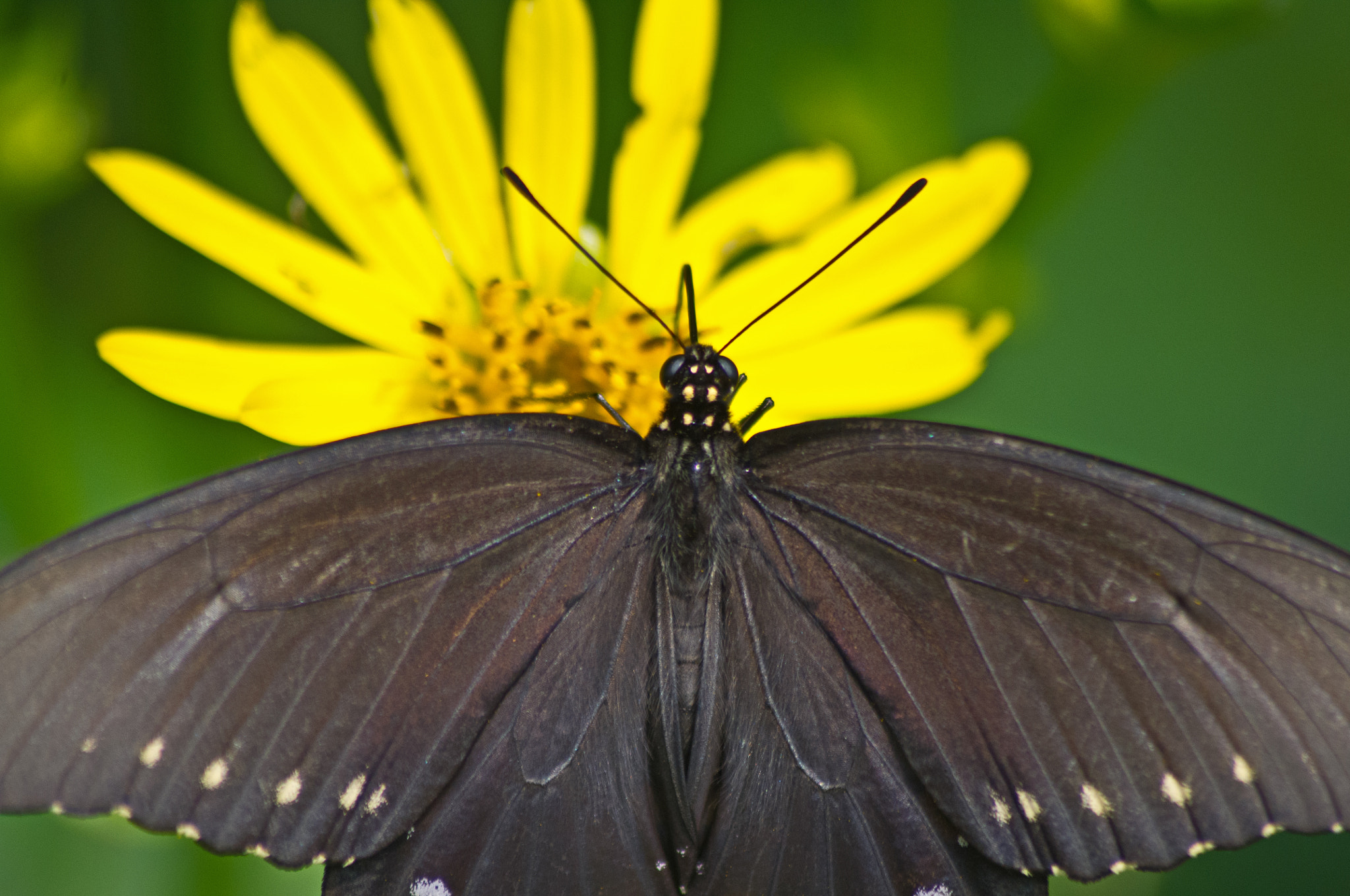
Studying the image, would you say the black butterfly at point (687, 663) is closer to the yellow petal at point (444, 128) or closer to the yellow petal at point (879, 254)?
the yellow petal at point (879, 254)

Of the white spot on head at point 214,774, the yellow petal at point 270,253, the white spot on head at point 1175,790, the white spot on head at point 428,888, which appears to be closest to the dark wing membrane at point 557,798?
the white spot on head at point 428,888

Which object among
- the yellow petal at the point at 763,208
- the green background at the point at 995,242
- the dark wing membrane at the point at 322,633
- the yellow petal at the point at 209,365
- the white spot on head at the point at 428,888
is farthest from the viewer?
the yellow petal at the point at 763,208

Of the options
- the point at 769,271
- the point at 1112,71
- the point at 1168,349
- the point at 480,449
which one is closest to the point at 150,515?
the point at 480,449

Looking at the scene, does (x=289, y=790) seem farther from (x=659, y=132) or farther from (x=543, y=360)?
(x=659, y=132)

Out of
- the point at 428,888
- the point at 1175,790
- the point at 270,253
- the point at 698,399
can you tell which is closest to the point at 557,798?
the point at 428,888

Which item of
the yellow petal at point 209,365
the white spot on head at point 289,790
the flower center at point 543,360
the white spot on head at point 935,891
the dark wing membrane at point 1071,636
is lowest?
the white spot on head at point 289,790

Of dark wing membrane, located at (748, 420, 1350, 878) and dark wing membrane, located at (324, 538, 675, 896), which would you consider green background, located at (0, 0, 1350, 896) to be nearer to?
dark wing membrane, located at (324, 538, 675, 896)

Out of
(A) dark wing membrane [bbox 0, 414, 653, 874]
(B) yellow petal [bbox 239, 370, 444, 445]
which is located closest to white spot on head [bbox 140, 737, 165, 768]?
(A) dark wing membrane [bbox 0, 414, 653, 874]

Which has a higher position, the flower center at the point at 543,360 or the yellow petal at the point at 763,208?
the yellow petal at the point at 763,208
